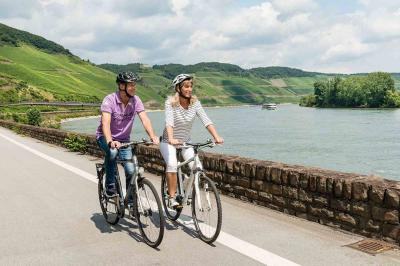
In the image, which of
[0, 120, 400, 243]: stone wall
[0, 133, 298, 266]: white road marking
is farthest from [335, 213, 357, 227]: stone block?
[0, 133, 298, 266]: white road marking

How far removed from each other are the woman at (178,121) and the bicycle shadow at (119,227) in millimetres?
552

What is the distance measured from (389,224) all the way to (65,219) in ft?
13.4

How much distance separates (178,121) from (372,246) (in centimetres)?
257

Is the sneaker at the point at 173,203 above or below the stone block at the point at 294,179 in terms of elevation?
below

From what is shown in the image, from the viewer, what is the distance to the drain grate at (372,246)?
4.89 metres

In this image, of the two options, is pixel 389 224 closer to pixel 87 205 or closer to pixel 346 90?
pixel 87 205

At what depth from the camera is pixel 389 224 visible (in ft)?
16.9

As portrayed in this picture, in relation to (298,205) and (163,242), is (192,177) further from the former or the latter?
(298,205)

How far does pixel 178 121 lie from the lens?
230 inches

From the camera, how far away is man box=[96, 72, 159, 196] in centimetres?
564

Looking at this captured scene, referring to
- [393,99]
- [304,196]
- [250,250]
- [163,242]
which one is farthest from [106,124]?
[393,99]

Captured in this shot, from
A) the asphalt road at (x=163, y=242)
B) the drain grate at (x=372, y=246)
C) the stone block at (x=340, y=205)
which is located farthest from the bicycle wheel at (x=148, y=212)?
the stone block at (x=340, y=205)

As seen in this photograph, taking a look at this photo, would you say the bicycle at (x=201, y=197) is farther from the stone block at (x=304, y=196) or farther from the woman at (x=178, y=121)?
the stone block at (x=304, y=196)

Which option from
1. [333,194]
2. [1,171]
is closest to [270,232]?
[333,194]
